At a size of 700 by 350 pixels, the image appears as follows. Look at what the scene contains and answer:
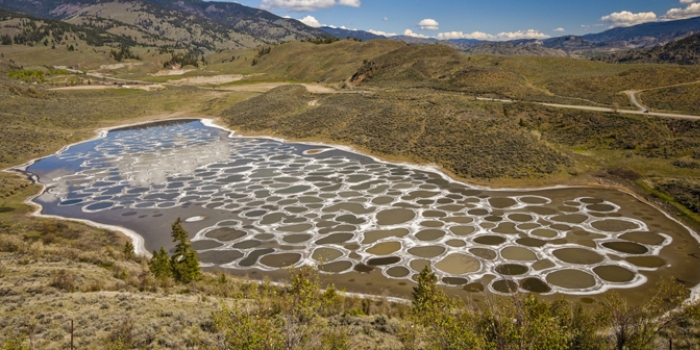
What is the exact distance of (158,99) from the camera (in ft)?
384

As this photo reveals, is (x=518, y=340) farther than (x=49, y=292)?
No

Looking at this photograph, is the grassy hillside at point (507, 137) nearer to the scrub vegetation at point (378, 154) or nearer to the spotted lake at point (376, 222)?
the scrub vegetation at point (378, 154)

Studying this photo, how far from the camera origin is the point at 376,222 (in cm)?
3978

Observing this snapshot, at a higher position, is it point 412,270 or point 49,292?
point 49,292

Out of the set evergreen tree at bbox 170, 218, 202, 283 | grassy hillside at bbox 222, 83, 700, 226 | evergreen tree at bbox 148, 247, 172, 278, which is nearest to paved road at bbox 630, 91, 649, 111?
grassy hillside at bbox 222, 83, 700, 226

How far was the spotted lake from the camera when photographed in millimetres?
30438

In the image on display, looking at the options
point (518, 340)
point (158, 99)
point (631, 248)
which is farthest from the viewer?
point (158, 99)

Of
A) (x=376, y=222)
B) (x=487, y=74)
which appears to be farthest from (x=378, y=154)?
(x=487, y=74)

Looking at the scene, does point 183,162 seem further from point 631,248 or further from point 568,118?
point 568,118

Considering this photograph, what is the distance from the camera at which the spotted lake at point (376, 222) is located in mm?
30438

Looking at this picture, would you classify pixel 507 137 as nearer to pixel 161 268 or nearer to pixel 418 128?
pixel 418 128

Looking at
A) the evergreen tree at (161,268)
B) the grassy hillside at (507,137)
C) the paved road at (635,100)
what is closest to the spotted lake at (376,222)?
the grassy hillside at (507,137)

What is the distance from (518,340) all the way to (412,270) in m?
17.5

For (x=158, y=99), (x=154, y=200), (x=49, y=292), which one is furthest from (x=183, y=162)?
(x=158, y=99)
